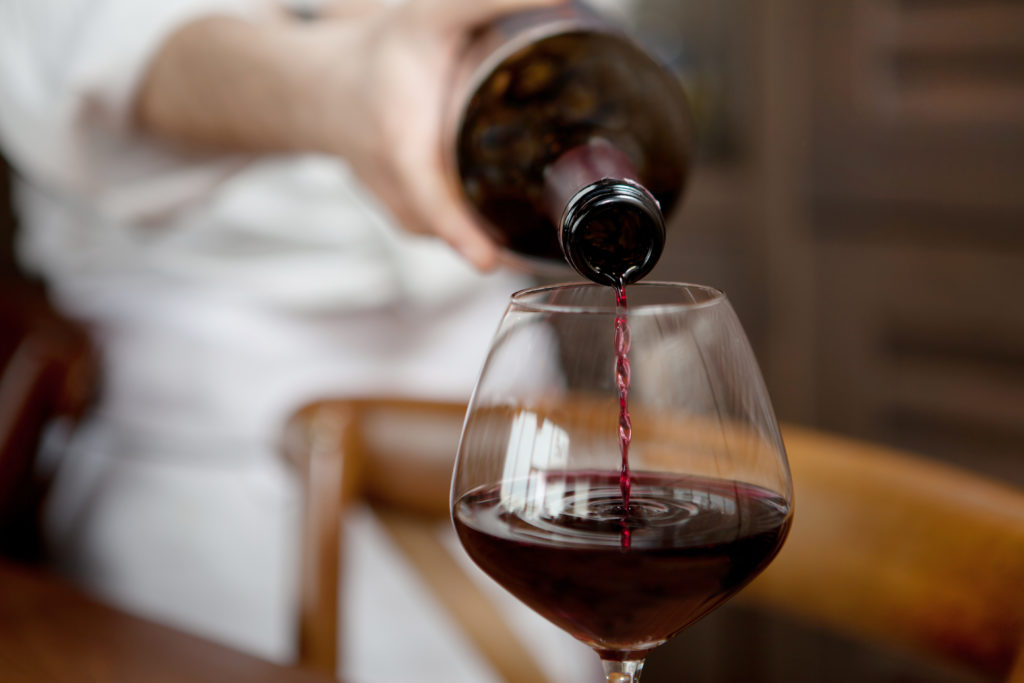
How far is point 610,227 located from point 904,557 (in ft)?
0.92

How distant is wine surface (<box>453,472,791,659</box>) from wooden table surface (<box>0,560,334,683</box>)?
147mm

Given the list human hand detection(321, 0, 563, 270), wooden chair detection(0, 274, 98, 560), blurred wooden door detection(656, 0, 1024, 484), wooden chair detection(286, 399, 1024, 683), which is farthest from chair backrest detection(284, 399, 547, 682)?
blurred wooden door detection(656, 0, 1024, 484)

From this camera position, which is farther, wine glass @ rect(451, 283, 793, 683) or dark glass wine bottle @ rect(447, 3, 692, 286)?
dark glass wine bottle @ rect(447, 3, 692, 286)

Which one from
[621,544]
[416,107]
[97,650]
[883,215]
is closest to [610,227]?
[621,544]

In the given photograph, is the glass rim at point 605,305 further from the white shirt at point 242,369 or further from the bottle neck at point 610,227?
the white shirt at point 242,369

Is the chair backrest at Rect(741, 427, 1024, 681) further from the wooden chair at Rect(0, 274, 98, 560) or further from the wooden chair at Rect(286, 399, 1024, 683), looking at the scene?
the wooden chair at Rect(0, 274, 98, 560)

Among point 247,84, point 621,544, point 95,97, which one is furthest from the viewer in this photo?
point 95,97

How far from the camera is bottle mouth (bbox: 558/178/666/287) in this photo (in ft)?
1.32

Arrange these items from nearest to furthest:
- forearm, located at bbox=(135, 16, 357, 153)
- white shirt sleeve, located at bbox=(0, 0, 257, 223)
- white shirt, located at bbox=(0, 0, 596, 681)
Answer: forearm, located at bbox=(135, 16, 357, 153), white shirt sleeve, located at bbox=(0, 0, 257, 223), white shirt, located at bbox=(0, 0, 596, 681)

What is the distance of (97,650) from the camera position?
59 cm

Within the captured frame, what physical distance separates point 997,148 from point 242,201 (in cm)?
110

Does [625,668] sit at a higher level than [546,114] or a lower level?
lower

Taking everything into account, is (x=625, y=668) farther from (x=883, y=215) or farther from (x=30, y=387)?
(x=883, y=215)

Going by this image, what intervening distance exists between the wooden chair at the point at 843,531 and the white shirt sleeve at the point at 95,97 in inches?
12.6
